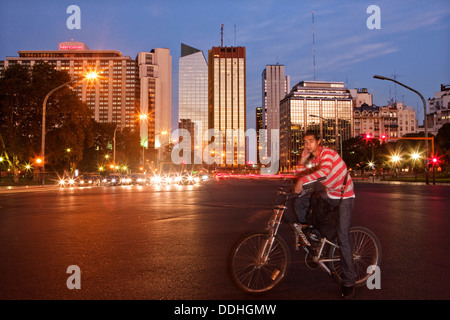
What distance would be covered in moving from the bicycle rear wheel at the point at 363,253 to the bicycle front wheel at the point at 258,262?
77 centimetres

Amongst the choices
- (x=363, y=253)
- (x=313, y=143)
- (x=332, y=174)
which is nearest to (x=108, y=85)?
(x=313, y=143)

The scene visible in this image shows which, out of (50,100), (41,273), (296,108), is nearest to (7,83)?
(50,100)

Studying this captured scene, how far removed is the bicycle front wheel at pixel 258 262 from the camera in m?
4.75

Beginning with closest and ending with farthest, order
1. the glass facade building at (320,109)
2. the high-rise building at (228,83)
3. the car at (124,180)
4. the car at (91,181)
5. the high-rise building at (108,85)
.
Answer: the car at (91,181) → the car at (124,180) → the glass facade building at (320,109) → the high-rise building at (108,85) → the high-rise building at (228,83)

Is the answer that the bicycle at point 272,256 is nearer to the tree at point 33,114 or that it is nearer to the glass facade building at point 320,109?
the tree at point 33,114

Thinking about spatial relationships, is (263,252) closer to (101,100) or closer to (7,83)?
(7,83)

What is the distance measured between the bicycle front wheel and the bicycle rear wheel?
0.77 m

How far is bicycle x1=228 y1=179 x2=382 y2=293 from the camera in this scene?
15.6 ft

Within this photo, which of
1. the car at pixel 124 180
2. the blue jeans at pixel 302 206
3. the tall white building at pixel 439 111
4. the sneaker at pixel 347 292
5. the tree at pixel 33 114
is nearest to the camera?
the sneaker at pixel 347 292

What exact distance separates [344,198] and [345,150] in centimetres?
10995

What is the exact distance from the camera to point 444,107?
166m

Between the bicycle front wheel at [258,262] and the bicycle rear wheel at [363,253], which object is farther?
the bicycle rear wheel at [363,253]

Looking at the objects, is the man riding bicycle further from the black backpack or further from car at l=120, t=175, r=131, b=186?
car at l=120, t=175, r=131, b=186

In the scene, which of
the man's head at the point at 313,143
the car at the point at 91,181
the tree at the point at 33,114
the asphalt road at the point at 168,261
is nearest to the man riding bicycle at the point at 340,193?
the man's head at the point at 313,143
